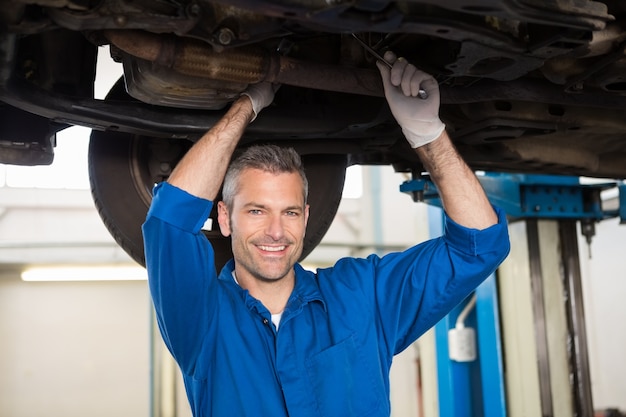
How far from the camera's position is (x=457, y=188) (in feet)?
4.24

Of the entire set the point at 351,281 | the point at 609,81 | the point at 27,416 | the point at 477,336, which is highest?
the point at 609,81

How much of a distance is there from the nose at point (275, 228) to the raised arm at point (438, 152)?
0.31m

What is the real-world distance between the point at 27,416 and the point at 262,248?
179 inches

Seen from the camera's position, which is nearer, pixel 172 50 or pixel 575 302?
pixel 172 50

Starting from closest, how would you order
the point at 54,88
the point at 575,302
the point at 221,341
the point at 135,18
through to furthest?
the point at 135,18
the point at 221,341
the point at 54,88
the point at 575,302

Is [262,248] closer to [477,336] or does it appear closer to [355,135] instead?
[355,135]

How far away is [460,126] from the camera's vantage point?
1.57 meters

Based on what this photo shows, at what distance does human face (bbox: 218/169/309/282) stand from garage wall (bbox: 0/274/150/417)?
13.9 ft

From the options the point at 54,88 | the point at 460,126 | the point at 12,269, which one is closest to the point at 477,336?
the point at 460,126

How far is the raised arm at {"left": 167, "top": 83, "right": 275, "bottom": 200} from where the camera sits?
44.4 inches

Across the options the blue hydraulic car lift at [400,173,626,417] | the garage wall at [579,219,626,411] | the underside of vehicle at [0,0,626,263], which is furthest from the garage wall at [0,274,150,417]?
the underside of vehicle at [0,0,626,263]

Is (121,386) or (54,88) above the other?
(54,88)

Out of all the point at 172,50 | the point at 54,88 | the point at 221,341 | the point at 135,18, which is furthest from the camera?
the point at 54,88

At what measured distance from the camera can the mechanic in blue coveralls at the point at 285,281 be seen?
113 cm
